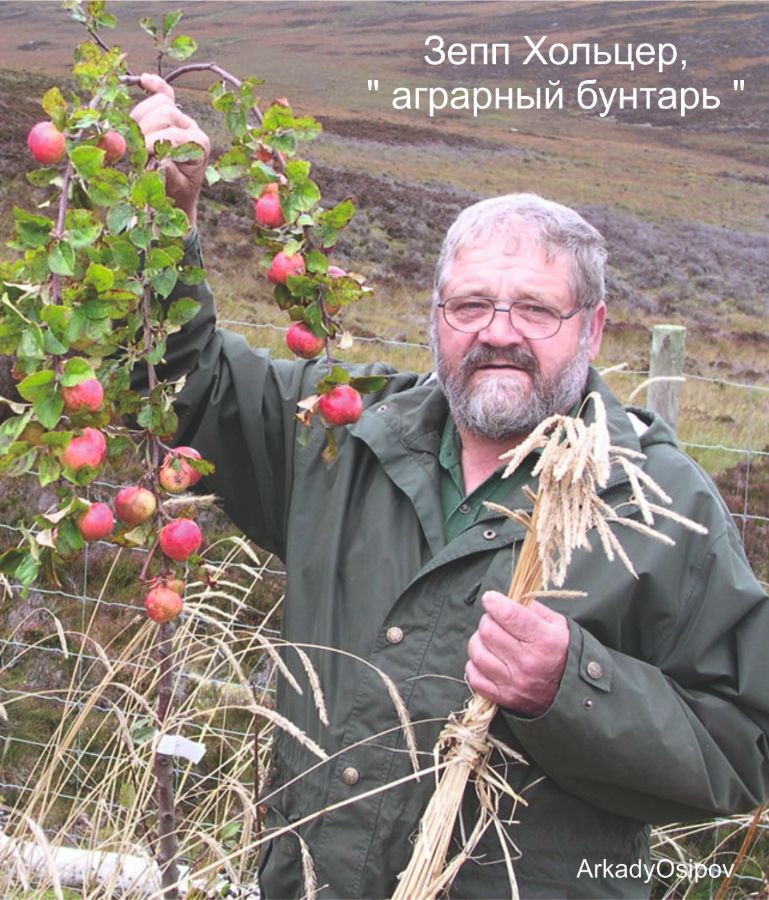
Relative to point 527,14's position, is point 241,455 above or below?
below

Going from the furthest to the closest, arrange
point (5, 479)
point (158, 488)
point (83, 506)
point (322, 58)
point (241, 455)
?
point (322, 58) < point (5, 479) < point (241, 455) < point (158, 488) < point (83, 506)

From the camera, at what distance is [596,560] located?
1938mm

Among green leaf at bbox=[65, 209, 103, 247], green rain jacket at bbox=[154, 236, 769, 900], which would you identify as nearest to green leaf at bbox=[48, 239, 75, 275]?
green leaf at bbox=[65, 209, 103, 247]

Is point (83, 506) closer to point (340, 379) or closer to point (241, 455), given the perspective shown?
point (340, 379)

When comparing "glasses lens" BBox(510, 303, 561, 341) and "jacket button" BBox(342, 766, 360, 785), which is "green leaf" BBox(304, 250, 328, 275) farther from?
"jacket button" BBox(342, 766, 360, 785)

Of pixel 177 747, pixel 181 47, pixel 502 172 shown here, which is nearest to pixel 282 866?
pixel 177 747

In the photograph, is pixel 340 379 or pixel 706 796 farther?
pixel 706 796

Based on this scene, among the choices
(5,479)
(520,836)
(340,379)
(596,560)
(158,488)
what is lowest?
(5,479)

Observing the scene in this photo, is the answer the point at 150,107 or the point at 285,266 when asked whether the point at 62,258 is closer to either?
the point at 285,266

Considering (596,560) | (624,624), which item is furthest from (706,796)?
(596,560)

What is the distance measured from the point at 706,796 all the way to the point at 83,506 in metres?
1.18

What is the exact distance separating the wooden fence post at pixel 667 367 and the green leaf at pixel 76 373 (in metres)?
2.79

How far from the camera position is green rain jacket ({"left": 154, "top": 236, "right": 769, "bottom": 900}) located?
1.84m

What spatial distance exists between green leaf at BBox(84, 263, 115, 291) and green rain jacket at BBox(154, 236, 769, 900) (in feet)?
2.18
